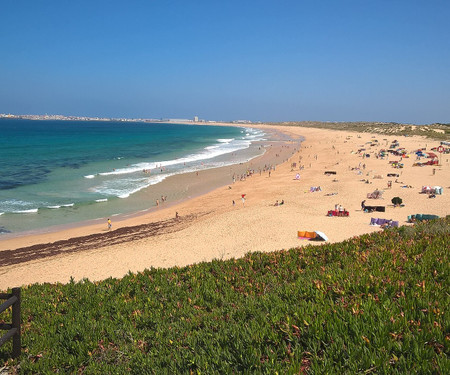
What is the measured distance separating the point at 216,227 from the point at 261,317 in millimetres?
17662

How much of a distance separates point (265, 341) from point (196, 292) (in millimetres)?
2467

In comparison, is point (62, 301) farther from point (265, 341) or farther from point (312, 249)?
point (312, 249)

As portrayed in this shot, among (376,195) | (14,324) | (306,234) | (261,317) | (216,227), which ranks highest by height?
(261,317)

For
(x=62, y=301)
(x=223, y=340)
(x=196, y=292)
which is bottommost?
(x=62, y=301)

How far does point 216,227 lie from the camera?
72.2ft

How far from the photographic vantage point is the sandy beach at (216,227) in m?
16.6

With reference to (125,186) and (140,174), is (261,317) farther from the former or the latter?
(140,174)

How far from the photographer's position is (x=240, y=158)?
58250mm

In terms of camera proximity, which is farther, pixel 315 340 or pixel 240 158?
pixel 240 158

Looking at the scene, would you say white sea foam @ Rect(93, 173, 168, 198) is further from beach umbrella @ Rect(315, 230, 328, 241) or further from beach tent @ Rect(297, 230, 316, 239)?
beach umbrella @ Rect(315, 230, 328, 241)

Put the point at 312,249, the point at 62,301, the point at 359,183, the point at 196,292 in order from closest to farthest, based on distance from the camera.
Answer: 1. the point at 196,292
2. the point at 62,301
3. the point at 312,249
4. the point at 359,183

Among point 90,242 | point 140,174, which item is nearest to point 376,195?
point 90,242

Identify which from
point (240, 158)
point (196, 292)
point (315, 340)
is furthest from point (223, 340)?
point (240, 158)

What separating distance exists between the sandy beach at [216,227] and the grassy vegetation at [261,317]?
9248mm
